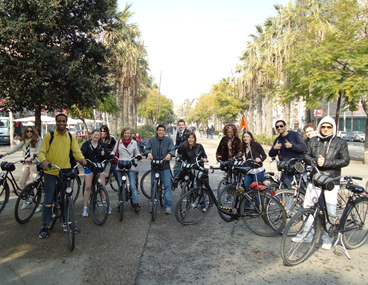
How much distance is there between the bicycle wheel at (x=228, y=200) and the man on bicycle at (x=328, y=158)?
119 cm

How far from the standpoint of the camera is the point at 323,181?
4.18 metres

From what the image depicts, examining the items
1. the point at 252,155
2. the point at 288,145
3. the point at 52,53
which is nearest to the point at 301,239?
the point at 288,145

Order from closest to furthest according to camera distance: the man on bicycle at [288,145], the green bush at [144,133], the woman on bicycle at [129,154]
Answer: the man on bicycle at [288,145]
the woman on bicycle at [129,154]
the green bush at [144,133]

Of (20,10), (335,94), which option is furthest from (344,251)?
(335,94)

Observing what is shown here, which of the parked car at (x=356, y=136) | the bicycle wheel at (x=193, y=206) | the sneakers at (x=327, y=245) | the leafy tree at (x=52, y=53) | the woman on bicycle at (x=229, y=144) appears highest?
the leafy tree at (x=52, y=53)

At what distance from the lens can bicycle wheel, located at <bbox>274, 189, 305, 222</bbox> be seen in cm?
516

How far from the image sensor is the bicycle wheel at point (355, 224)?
172 inches

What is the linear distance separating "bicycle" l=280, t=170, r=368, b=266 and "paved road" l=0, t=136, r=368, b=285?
13cm

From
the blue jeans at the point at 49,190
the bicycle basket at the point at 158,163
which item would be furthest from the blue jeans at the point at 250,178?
the blue jeans at the point at 49,190

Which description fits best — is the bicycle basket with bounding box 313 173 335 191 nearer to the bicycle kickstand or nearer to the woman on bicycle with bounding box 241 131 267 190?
the bicycle kickstand

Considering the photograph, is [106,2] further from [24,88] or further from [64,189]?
[64,189]

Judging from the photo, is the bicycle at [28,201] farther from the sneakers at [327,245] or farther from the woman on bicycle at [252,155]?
the sneakers at [327,245]

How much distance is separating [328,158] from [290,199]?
1.06 m

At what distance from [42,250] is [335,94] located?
12.3 m
